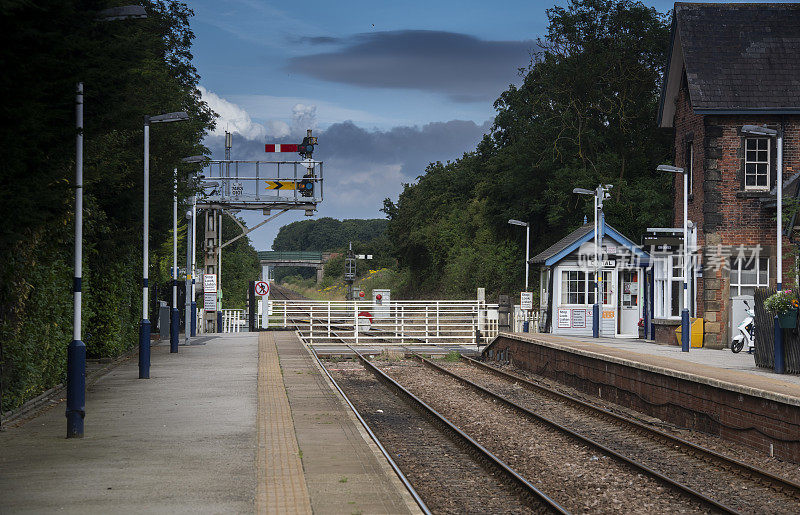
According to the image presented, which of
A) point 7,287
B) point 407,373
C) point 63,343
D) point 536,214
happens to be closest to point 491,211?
point 536,214

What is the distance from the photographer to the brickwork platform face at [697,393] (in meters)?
12.6

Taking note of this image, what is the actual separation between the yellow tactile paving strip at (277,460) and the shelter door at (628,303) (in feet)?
67.2

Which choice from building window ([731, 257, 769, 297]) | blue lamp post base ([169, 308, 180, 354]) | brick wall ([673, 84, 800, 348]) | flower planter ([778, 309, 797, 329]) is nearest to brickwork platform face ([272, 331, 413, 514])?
flower planter ([778, 309, 797, 329])

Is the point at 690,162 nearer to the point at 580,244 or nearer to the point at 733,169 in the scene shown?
the point at 733,169

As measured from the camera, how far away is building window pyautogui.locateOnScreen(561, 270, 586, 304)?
3734 centimetres

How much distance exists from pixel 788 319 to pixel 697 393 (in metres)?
4.06

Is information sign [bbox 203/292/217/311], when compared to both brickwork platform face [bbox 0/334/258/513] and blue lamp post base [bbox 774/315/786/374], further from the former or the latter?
blue lamp post base [bbox 774/315/786/374]

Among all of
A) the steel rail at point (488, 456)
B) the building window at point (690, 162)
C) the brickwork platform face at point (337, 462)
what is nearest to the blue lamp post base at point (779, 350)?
the steel rail at point (488, 456)

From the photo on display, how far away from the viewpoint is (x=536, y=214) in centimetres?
5891

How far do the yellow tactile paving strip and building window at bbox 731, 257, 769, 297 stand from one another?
1680 cm

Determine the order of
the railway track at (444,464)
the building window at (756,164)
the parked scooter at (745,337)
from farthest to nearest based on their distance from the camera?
the building window at (756,164)
the parked scooter at (745,337)
the railway track at (444,464)

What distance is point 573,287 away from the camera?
3747 centimetres

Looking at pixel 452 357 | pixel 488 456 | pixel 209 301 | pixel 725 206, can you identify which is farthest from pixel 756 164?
pixel 209 301

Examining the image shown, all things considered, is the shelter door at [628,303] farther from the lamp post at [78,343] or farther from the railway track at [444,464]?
the lamp post at [78,343]
